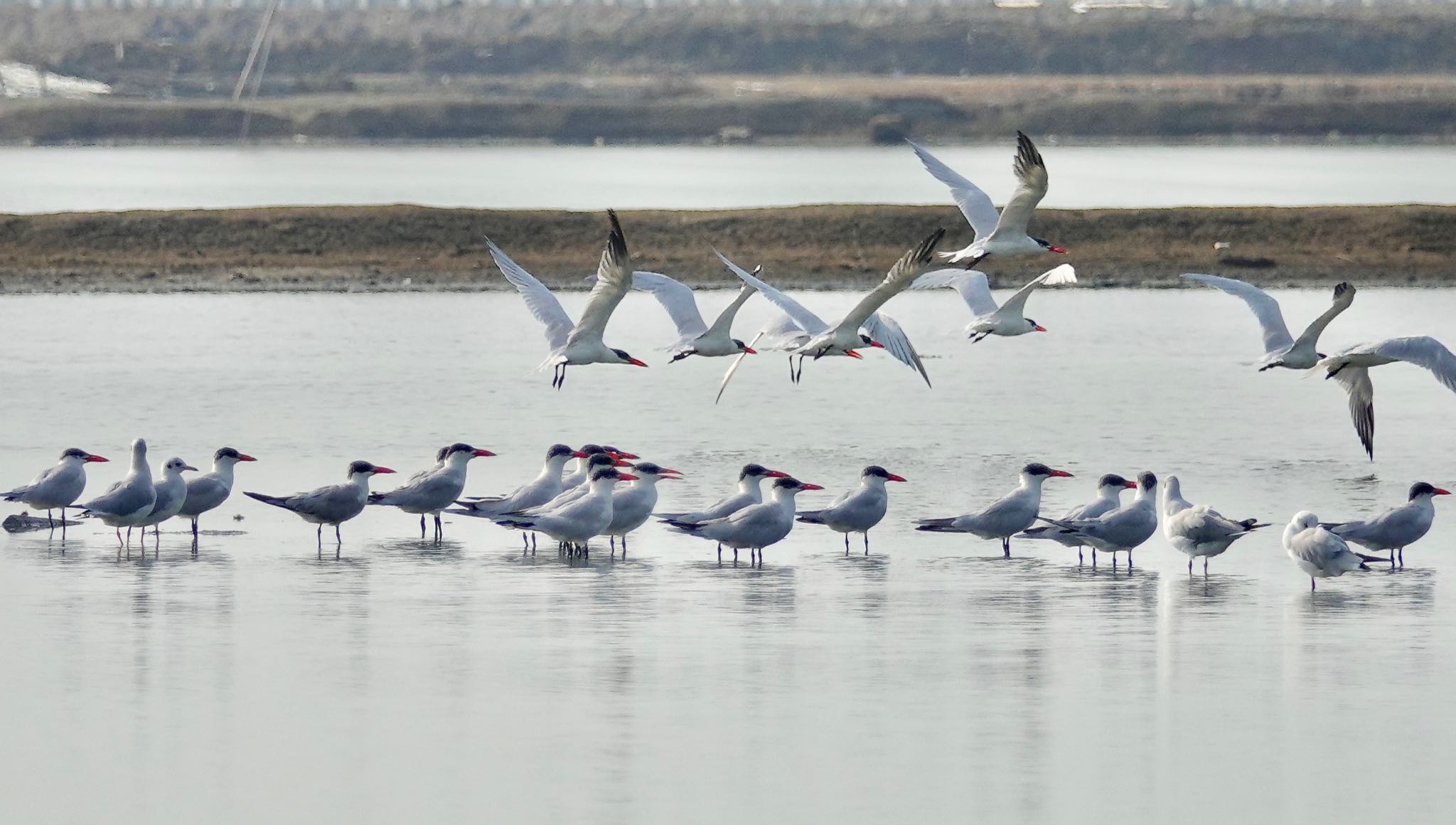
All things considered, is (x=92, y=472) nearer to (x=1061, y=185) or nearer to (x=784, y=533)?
(x=784, y=533)

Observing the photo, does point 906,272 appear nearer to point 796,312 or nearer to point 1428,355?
point 796,312

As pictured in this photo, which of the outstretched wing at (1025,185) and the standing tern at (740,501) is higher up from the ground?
the outstretched wing at (1025,185)

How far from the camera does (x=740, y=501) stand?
17.0 meters

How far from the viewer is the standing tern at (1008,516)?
661 inches

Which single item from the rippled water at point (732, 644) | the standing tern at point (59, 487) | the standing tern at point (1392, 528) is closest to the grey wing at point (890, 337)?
the rippled water at point (732, 644)

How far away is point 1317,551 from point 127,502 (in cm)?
790

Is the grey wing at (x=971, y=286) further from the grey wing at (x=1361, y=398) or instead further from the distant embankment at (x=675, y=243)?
the distant embankment at (x=675, y=243)

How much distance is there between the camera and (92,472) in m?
20.1

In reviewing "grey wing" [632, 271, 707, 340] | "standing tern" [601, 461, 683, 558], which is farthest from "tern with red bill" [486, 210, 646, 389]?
"standing tern" [601, 461, 683, 558]

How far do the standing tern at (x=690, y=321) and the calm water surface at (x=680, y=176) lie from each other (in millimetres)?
31020

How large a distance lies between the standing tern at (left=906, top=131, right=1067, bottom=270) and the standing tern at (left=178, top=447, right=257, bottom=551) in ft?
19.7

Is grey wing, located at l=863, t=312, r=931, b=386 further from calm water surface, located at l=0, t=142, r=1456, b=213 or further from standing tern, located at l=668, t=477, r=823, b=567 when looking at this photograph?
calm water surface, located at l=0, t=142, r=1456, b=213

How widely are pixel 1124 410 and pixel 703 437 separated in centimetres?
450

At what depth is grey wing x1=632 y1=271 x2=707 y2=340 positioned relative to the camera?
2148 cm
